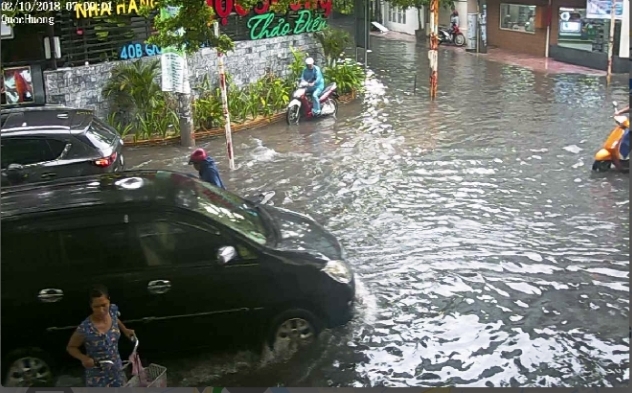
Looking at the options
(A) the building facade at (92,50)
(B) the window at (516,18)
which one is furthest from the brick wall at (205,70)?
(B) the window at (516,18)

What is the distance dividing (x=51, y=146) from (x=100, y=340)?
1.22m

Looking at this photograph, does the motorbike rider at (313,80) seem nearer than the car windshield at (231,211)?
No

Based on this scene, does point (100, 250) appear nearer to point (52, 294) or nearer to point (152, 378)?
point (52, 294)

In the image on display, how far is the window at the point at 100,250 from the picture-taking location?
383 centimetres

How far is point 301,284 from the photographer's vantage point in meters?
4.00

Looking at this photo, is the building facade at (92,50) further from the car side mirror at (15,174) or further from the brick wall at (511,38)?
the brick wall at (511,38)

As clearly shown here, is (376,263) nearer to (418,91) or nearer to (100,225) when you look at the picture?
(100,225)

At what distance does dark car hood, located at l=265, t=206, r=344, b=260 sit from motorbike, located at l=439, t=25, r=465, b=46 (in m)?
1.80

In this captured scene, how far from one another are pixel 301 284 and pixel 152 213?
2.78 feet

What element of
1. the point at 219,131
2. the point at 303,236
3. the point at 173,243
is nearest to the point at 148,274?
the point at 173,243

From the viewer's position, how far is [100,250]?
3846 millimetres

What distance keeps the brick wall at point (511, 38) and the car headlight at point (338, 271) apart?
9.84ft

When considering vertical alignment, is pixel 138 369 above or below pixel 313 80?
below

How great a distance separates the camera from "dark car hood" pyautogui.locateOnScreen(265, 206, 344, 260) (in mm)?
4175
